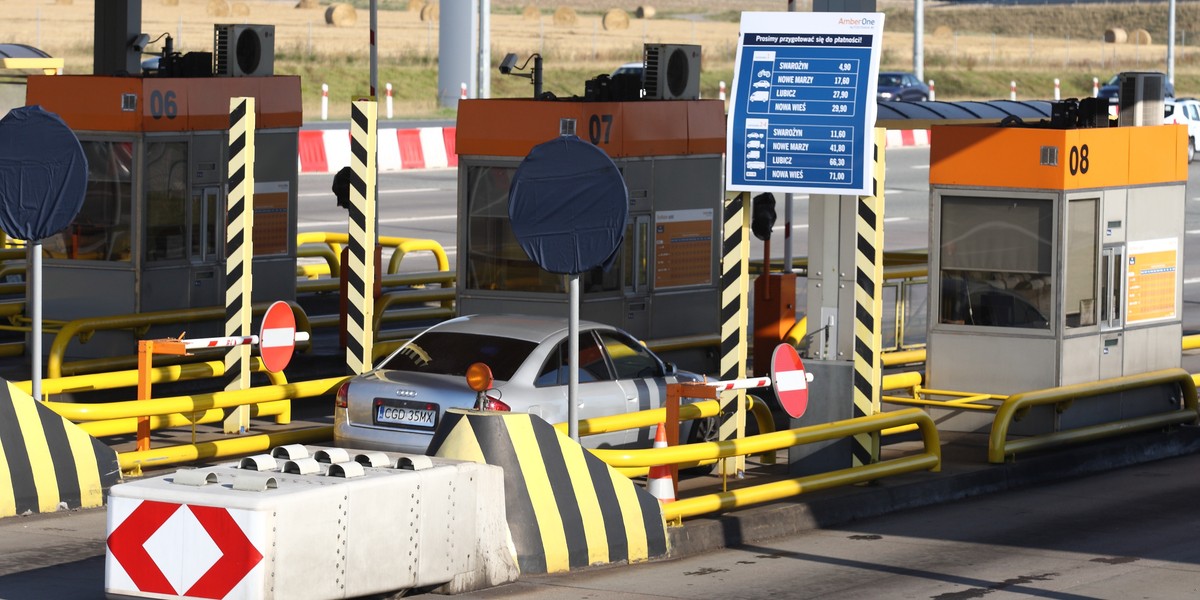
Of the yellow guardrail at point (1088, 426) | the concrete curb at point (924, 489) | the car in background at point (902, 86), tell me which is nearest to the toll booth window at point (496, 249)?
the concrete curb at point (924, 489)

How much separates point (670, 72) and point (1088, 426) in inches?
210

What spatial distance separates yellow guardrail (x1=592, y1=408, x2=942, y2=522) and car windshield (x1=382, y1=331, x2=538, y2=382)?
182 centimetres

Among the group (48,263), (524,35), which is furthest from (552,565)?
(524,35)

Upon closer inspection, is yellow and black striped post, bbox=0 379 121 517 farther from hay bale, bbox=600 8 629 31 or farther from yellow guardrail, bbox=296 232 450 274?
hay bale, bbox=600 8 629 31

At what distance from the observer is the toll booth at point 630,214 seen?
16906 millimetres

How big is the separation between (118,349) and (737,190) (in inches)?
271

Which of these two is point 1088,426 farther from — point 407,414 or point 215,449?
point 215,449

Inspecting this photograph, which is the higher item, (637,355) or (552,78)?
(552,78)

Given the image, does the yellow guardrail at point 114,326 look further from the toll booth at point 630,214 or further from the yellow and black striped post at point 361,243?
the toll booth at point 630,214

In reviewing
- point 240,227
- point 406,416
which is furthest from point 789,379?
point 240,227

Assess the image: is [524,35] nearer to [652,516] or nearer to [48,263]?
[48,263]

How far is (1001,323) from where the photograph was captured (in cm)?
1541

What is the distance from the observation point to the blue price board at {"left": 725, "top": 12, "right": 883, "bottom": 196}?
496 inches

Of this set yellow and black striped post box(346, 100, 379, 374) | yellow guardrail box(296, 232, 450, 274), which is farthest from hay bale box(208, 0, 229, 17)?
yellow and black striped post box(346, 100, 379, 374)
